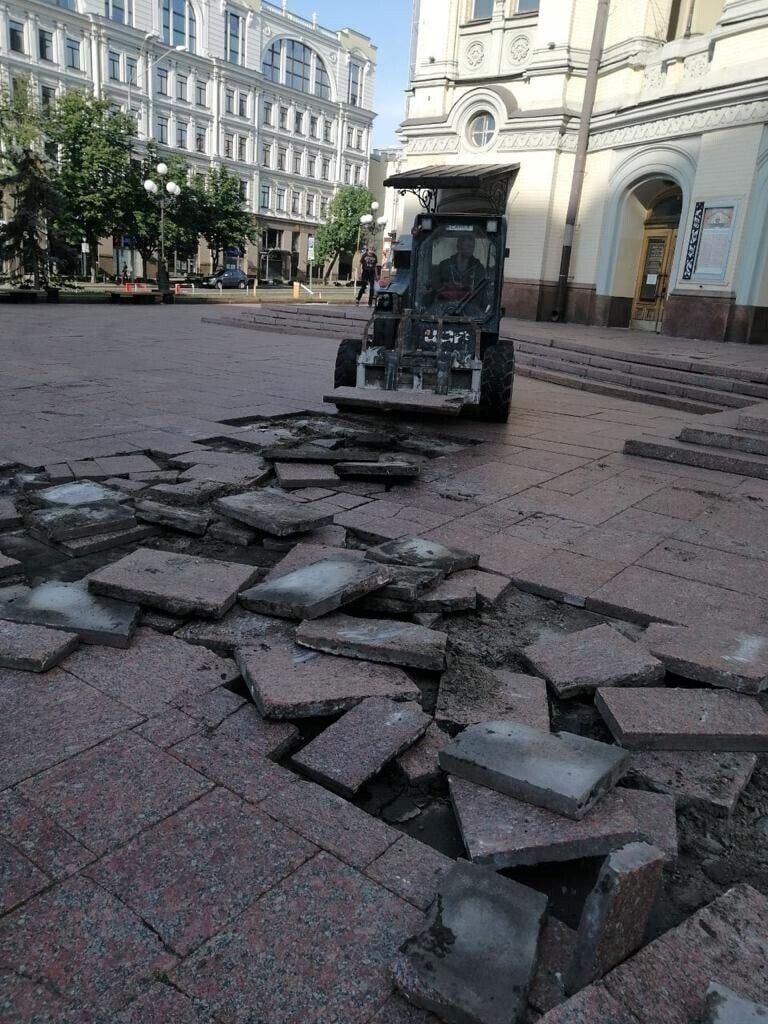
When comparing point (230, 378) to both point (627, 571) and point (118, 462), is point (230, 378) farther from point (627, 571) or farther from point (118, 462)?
point (627, 571)

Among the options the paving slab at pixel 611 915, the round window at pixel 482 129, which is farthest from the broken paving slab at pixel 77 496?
Answer: the round window at pixel 482 129

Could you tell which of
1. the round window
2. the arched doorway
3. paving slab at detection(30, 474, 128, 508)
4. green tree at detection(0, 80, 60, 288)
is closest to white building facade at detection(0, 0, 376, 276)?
green tree at detection(0, 80, 60, 288)

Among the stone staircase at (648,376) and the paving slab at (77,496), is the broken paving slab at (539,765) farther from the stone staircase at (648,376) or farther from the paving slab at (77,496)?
the stone staircase at (648,376)

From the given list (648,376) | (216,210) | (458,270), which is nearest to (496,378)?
(458,270)

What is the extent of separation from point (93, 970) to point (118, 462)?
4807 mm

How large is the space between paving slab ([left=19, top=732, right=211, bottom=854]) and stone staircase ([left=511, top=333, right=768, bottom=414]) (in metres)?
10.6

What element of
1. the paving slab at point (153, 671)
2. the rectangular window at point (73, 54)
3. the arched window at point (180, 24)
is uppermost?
the arched window at point (180, 24)

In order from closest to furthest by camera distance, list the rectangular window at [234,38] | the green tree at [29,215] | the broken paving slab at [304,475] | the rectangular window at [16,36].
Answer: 1. the broken paving slab at [304,475]
2. the green tree at [29,215]
3. the rectangular window at [16,36]
4. the rectangular window at [234,38]

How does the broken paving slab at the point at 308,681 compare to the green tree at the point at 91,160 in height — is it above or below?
below

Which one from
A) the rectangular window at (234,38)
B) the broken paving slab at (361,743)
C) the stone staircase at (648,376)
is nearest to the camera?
the broken paving slab at (361,743)

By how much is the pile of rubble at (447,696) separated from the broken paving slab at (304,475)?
75 cm

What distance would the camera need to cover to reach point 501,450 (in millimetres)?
7684

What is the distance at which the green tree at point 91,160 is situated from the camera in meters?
35.7

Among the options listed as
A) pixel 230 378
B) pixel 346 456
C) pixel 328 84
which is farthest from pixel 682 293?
pixel 328 84
